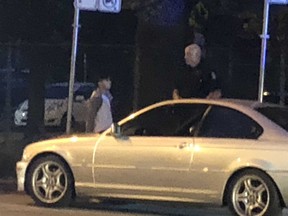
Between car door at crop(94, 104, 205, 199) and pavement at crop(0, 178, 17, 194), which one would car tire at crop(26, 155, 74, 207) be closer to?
car door at crop(94, 104, 205, 199)

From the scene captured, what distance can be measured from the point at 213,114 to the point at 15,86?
1397 cm

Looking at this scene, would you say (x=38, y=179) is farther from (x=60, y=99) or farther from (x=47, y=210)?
(x=60, y=99)

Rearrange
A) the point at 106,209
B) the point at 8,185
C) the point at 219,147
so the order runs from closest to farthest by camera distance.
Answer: the point at 219,147 → the point at 106,209 → the point at 8,185

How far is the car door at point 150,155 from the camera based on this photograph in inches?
506

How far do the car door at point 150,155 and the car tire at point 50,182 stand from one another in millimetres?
439

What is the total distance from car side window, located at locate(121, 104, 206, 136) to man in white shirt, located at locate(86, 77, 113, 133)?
8.29 feet

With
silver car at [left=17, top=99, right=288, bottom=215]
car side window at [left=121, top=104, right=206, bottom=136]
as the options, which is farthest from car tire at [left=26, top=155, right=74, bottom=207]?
car side window at [left=121, top=104, right=206, bottom=136]

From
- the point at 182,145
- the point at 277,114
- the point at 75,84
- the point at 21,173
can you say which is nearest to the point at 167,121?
the point at 182,145

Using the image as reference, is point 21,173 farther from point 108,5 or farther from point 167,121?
point 108,5

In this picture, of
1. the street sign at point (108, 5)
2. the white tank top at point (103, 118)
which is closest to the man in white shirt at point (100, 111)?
the white tank top at point (103, 118)

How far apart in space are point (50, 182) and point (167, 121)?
1.74m

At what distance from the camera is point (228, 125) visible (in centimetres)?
1288

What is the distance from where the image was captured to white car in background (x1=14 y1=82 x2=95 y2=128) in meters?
26.0

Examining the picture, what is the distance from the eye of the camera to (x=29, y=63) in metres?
23.8
